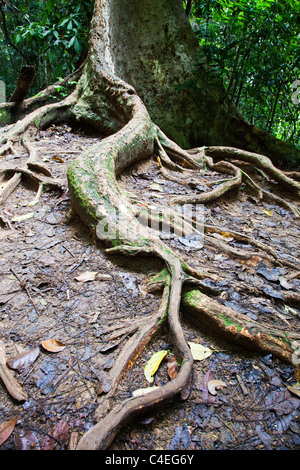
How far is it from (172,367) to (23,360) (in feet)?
2.56

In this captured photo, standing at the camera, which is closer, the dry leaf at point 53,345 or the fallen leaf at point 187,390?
the fallen leaf at point 187,390

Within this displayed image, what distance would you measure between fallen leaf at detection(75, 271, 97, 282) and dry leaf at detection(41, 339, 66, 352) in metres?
0.52

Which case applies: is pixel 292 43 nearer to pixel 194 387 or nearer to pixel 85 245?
pixel 85 245

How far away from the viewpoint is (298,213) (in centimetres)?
357

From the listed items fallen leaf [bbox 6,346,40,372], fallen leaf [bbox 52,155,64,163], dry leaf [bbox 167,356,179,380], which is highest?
fallen leaf [bbox 52,155,64,163]

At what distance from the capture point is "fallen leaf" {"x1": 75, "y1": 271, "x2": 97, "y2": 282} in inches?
81.2

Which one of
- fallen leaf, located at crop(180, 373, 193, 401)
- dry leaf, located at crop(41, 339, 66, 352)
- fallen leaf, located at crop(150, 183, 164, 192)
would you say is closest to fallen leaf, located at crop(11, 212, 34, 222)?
fallen leaf, located at crop(150, 183, 164, 192)

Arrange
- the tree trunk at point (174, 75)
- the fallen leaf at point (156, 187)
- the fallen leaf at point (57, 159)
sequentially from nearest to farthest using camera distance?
the fallen leaf at point (156, 187) < the fallen leaf at point (57, 159) < the tree trunk at point (174, 75)

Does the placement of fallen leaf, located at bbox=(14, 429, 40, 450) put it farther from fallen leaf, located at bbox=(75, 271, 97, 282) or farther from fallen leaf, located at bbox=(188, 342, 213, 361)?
fallen leaf, located at bbox=(75, 271, 97, 282)

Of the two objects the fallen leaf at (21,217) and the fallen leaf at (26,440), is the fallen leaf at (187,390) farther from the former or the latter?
the fallen leaf at (21,217)

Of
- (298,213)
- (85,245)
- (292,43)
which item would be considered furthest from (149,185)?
(292,43)

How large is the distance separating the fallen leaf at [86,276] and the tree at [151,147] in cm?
24

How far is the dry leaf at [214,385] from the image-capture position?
141 centimetres

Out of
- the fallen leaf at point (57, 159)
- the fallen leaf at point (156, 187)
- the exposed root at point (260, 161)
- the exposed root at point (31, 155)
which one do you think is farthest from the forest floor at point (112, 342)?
the exposed root at point (260, 161)
